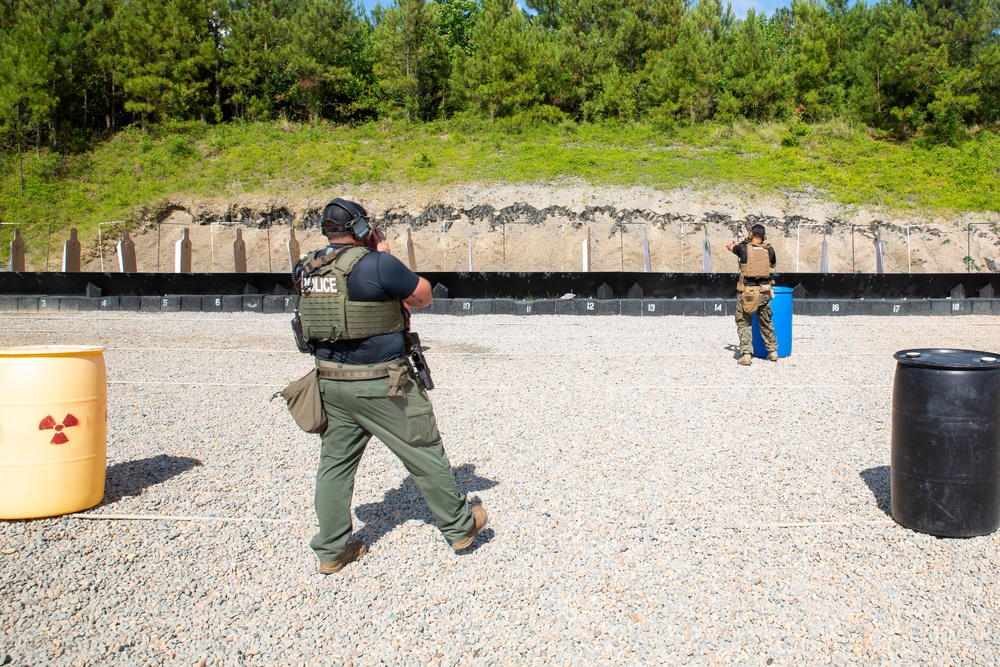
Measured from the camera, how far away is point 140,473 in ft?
19.6

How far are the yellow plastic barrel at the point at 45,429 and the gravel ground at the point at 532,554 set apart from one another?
119 mm

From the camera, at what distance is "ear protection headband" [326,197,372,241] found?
158 inches

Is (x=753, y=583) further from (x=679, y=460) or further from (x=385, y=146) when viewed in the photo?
(x=385, y=146)

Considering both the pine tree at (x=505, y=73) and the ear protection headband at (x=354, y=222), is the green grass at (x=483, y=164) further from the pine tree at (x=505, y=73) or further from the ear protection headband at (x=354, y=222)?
the ear protection headband at (x=354, y=222)

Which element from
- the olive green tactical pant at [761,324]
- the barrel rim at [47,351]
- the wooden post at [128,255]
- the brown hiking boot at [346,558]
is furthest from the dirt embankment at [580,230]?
the brown hiking boot at [346,558]

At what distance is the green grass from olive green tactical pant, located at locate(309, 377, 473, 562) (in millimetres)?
32259

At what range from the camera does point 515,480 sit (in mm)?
5750

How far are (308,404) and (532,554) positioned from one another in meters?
1.50

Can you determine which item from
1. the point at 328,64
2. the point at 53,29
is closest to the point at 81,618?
the point at 328,64

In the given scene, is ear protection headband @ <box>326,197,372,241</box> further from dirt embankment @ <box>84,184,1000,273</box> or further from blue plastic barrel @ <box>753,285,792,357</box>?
dirt embankment @ <box>84,184,1000,273</box>

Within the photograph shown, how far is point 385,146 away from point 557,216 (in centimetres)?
1142

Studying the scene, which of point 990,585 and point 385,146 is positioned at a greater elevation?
point 385,146

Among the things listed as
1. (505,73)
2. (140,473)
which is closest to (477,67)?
(505,73)

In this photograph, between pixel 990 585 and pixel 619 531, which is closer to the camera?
pixel 990 585
